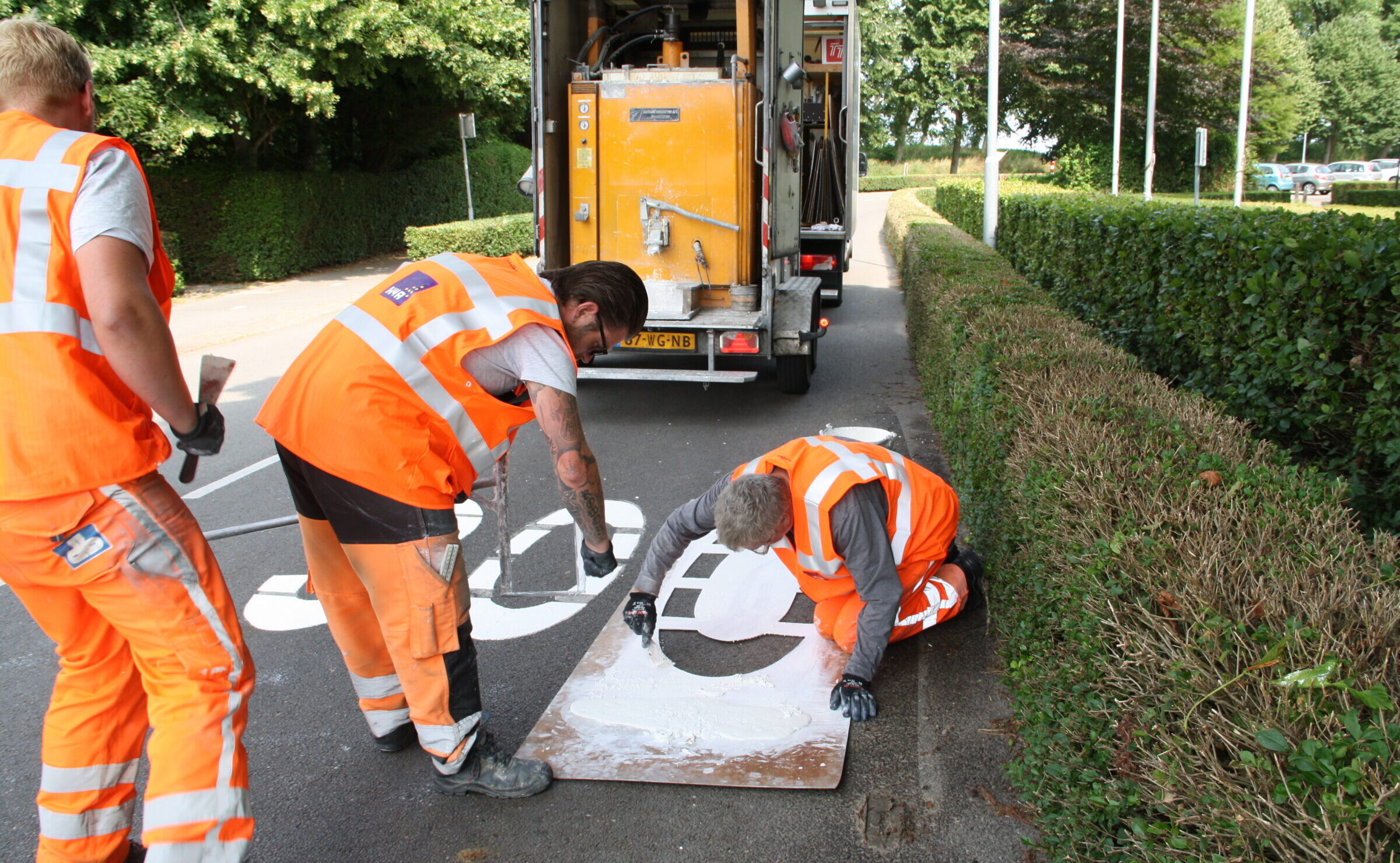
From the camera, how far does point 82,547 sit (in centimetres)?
208

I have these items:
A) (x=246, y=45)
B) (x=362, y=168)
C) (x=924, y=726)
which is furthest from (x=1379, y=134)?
(x=924, y=726)

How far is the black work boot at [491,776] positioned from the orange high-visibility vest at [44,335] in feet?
4.12

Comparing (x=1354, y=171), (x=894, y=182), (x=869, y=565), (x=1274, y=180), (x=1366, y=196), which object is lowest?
(x=869, y=565)

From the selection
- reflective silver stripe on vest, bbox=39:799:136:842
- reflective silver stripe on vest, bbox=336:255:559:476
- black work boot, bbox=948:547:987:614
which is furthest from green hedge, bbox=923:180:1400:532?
reflective silver stripe on vest, bbox=39:799:136:842

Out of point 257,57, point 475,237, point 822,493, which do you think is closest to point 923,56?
point 475,237

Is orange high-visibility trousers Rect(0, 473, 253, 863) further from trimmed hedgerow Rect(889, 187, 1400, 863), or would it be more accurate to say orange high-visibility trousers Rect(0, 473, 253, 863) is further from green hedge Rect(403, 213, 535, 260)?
green hedge Rect(403, 213, 535, 260)

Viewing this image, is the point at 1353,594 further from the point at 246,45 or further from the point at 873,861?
the point at 246,45

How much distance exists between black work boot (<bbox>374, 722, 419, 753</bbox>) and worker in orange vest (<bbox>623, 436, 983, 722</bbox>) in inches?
33.2

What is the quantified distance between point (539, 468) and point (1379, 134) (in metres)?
72.0

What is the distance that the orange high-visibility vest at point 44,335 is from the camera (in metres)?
2.03

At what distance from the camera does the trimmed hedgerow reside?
4.94 ft

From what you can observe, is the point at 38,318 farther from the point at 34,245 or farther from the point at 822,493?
the point at 822,493

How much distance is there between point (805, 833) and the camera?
269cm

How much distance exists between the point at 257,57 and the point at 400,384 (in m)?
13.9
